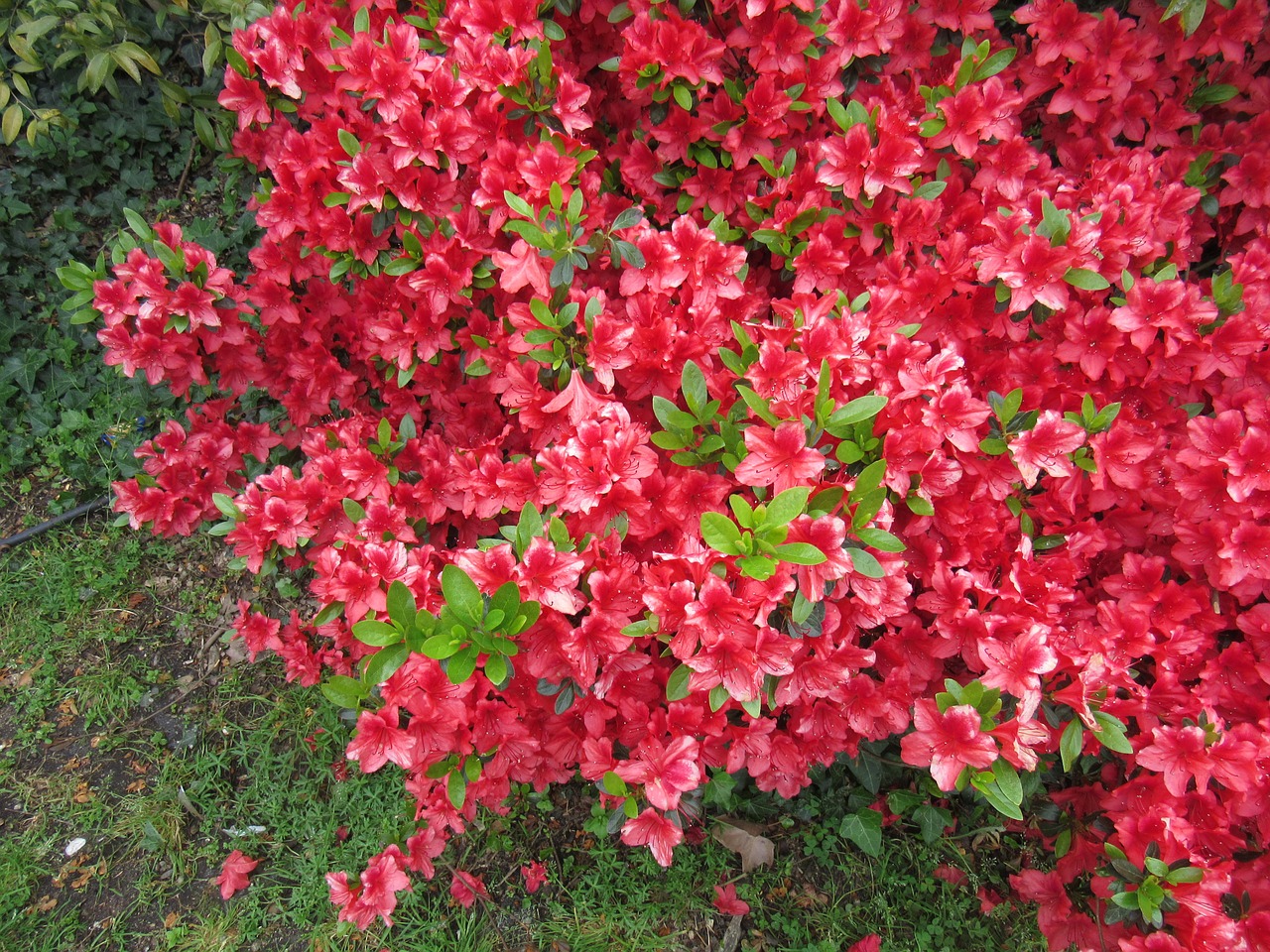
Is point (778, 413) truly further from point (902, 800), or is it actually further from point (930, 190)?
point (902, 800)

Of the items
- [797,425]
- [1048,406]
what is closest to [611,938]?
[797,425]

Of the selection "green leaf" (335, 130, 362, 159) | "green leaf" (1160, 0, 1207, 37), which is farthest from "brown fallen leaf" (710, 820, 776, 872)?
"green leaf" (1160, 0, 1207, 37)

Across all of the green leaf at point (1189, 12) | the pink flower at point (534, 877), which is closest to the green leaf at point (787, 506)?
the pink flower at point (534, 877)

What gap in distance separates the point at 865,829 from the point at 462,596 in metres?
1.49

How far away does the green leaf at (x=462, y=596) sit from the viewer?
1.33 metres

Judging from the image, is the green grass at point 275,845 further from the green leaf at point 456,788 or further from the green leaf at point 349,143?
the green leaf at point 349,143

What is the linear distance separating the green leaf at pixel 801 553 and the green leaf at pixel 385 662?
70cm

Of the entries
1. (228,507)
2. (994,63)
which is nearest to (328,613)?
(228,507)

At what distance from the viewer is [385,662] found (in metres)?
1.40

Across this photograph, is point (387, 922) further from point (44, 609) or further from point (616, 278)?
point (44, 609)

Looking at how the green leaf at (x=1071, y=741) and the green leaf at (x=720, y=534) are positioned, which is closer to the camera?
the green leaf at (x=720, y=534)

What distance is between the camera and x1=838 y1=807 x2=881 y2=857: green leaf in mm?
2172

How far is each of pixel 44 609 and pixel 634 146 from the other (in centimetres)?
289

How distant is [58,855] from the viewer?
2541 mm
